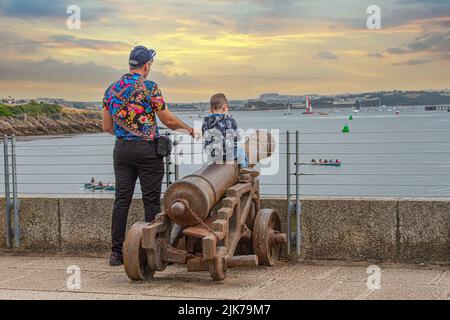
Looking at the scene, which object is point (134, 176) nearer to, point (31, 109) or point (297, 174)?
point (297, 174)

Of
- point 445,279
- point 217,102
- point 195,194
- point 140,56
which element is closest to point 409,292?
point 445,279

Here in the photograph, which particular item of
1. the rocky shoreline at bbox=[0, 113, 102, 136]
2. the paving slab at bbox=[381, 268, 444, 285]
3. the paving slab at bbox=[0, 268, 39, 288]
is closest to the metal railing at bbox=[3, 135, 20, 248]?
the paving slab at bbox=[0, 268, 39, 288]

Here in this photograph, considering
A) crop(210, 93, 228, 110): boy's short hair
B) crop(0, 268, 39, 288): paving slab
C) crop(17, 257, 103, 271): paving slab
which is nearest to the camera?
crop(0, 268, 39, 288): paving slab

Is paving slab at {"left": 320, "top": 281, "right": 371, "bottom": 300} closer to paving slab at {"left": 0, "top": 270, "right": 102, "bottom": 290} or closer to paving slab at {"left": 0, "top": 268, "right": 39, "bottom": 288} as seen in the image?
paving slab at {"left": 0, "top": 270, "right": 102, "bottom": 290}

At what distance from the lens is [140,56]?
25.9ft

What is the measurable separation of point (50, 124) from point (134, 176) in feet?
Result: 461

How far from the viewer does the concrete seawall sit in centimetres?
845

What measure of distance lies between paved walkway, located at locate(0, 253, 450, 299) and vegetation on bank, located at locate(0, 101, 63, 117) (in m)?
131

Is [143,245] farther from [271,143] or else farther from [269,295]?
[271,143]

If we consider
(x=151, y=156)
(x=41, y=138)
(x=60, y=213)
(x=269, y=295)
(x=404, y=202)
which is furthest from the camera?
(x=41, y=138)
